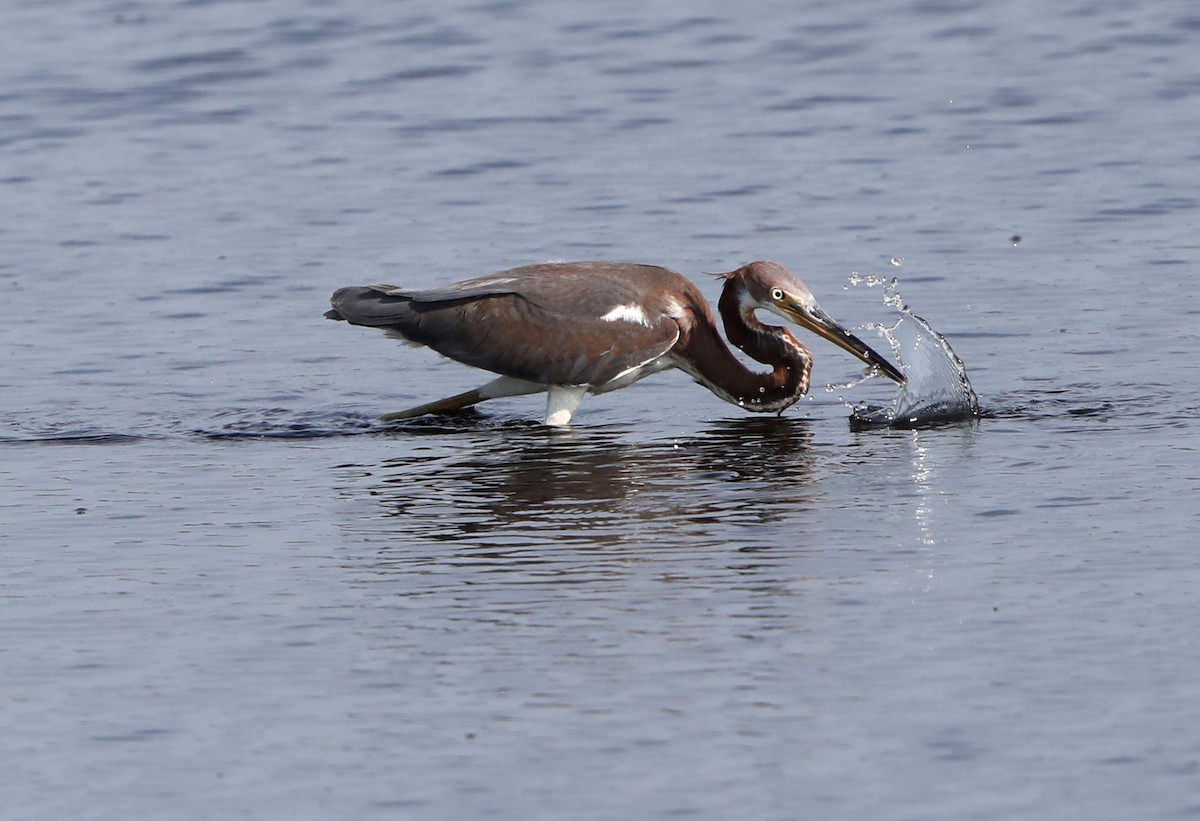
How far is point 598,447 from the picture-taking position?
9.58m

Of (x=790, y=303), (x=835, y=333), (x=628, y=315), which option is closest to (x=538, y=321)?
(x=628, y=315)

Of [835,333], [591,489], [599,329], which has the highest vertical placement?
[599,329]

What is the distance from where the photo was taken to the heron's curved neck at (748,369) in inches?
398

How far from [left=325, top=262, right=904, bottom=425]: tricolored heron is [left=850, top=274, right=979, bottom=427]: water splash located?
140 millimetres

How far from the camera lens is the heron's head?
33.4 feet

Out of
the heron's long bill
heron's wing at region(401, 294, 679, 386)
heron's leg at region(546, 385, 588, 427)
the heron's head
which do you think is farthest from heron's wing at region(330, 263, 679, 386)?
the heron's long bill

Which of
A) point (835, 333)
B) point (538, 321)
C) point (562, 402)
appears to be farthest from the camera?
point (835, 333)

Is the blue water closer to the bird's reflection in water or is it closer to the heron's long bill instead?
the bird's reflection in water

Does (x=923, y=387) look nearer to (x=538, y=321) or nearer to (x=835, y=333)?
(x=835, y=333)

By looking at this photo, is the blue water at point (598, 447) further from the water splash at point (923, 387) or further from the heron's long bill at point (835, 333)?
the heron's long bill at point (835, 333)

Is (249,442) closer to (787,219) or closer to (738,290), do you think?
(738,290)

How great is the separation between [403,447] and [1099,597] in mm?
3732

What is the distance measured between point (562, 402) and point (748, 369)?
33.2 inches

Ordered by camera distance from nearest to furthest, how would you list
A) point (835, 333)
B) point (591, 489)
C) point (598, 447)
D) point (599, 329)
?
point (591, 489) < point (598, 447) < point (599, 329) < point (835, 333)
